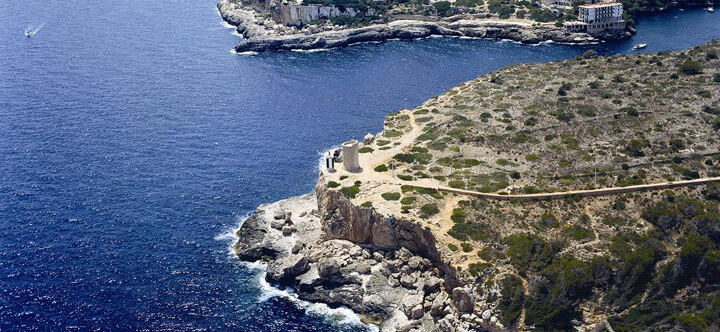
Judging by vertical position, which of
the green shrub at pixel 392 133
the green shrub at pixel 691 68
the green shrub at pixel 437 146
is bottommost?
the green shrub at pixel 437 146

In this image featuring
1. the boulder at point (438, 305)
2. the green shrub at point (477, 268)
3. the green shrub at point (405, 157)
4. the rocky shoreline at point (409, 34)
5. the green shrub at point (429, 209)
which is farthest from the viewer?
the rocky shoreline at point (409, 34)

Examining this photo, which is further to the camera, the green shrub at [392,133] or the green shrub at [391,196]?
the green shrub at [392,133]

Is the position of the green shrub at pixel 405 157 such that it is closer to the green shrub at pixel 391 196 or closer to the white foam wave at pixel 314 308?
the green shrub at pixel 391 196

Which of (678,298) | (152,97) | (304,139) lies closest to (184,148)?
(304,139)

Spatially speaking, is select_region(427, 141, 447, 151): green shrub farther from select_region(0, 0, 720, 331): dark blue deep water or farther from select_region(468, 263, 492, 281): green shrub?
select_region(468, 263, 492, 281): green shrub

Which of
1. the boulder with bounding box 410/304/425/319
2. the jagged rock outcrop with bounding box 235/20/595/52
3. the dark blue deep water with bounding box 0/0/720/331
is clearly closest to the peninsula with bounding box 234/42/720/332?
the boulder with bounding box 410/304/425/319

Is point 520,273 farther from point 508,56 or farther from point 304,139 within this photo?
point 508,56

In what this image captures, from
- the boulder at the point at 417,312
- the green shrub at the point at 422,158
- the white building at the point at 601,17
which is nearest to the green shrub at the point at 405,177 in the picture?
the green shrub at the point at 422,158

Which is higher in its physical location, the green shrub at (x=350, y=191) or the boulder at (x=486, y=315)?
the green shrub at (x=350, y=191)
